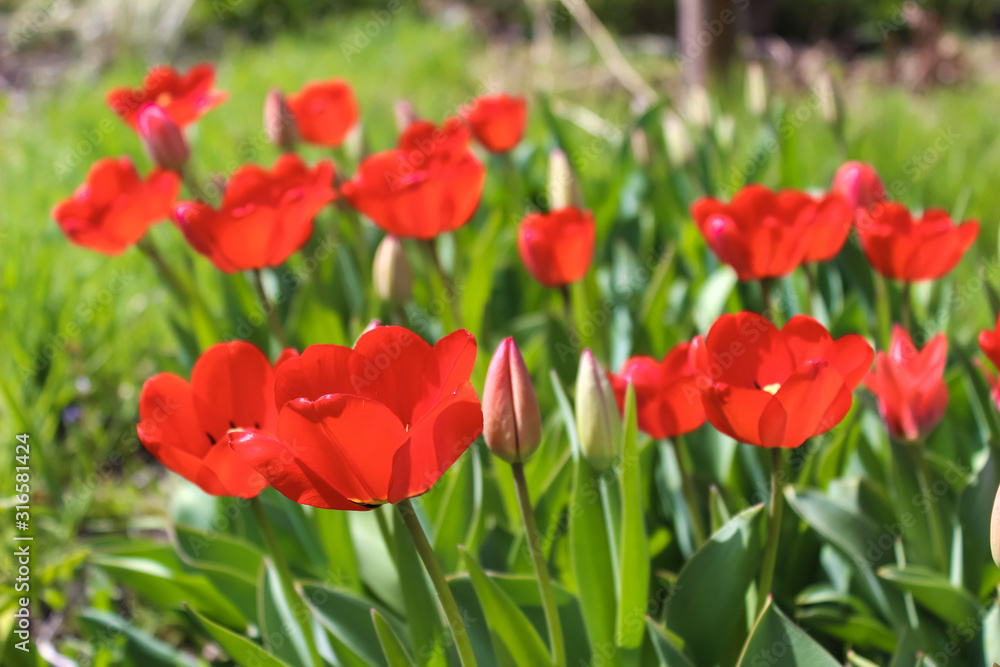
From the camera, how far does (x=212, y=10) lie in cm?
870

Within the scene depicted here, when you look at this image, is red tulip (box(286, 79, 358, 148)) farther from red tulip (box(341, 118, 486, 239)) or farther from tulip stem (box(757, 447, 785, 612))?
tulip stem (box(757, 447, 785, 612))

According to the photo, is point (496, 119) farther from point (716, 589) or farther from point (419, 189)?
point (716, 589)

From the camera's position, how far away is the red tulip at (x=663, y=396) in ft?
3.23

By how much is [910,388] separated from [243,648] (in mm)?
812

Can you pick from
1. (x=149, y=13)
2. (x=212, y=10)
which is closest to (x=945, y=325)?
(x=149, y=13)

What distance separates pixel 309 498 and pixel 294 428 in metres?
0.08

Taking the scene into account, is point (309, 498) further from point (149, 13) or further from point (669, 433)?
point (149, 13)

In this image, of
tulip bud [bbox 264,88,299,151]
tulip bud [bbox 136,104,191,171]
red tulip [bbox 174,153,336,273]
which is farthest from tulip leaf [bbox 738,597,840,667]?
tulip bud [bbox 264,88,299,151]

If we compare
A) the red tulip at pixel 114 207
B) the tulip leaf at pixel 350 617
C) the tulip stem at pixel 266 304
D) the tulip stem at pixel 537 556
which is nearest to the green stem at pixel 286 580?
the tulip leaf at pixel 350 617

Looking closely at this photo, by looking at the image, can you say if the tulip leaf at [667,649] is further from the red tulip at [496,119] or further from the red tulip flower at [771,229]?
the red tulip at [496,119]

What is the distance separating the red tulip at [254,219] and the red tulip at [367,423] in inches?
21.8

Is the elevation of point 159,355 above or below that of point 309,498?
below

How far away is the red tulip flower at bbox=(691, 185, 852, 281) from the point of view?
1.15 metres

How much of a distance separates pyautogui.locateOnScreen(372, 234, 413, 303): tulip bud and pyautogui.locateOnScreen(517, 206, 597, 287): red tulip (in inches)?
8.9
